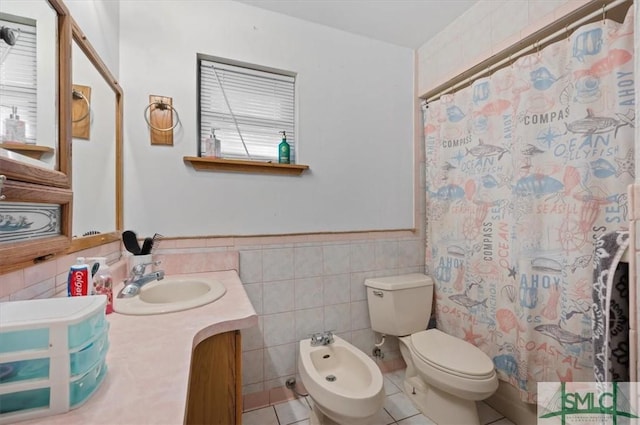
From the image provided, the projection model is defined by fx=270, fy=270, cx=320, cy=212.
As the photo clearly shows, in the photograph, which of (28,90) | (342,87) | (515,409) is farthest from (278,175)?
(515,409)

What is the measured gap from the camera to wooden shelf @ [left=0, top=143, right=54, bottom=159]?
630 mm

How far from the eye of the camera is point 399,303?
1723 millimetres

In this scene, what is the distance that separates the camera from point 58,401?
45cm

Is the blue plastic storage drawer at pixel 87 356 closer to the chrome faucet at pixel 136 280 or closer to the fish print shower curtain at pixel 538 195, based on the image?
the chrome faucet at pixel 136 280

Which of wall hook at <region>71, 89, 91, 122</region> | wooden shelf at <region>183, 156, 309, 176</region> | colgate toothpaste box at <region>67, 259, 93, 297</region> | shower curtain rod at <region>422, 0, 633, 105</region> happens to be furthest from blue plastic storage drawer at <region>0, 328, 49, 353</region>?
shower curtain rod at <region>422, 0, 633, 105</region>

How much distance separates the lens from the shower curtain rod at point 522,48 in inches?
44.1

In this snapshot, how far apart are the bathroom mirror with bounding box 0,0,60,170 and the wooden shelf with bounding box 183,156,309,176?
68 centimetres

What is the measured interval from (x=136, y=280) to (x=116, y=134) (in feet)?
2.47

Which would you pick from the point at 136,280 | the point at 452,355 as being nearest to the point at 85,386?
the point at 136,280

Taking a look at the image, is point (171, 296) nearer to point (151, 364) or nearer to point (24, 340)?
point (151, 364)

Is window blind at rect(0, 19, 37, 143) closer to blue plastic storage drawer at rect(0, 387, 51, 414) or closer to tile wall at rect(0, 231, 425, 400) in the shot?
blue plastic storage drawer at rect(0, 387, 51, 414)

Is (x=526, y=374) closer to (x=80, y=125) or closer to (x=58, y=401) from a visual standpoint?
(x=58, y=401)

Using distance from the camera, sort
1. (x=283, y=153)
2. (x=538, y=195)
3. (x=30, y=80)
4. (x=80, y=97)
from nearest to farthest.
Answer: (x=30, y=80)
(x=80, y=97)
(x=538, y=195)
(x=283, y=153)

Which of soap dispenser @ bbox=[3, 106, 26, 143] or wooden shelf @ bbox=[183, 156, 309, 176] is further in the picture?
wooden shelf @ bbox=[183, 156, 309, 176]
